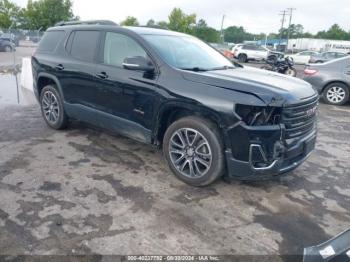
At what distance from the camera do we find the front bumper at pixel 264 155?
343 cm

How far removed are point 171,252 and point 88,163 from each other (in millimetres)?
2171

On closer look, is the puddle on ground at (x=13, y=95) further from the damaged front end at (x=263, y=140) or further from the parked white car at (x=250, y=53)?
the parked white car at (x=250, y=53)

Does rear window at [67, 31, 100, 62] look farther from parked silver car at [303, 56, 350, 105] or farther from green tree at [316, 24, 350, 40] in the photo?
green tree at [316, 24, 350, 40]

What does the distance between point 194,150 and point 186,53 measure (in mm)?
1471

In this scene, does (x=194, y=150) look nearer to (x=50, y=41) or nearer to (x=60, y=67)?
(x=60, y=67)

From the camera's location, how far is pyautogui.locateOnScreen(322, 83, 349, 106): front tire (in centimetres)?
954

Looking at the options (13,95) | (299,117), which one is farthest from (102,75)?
(13,95)

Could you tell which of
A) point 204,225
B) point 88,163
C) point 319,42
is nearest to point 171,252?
point 204,225

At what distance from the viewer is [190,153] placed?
3.96 meters

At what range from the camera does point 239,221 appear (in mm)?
3363

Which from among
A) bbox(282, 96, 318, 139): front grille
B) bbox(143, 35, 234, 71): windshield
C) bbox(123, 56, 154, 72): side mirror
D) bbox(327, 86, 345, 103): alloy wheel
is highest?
bbox(143, 35, 234, 71): windshield

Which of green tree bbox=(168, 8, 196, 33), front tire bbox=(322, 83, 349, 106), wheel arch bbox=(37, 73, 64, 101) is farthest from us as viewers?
green tree bbox=(168, 8, 196, 33)

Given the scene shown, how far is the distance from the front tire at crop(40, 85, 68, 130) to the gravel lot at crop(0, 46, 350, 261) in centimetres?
61

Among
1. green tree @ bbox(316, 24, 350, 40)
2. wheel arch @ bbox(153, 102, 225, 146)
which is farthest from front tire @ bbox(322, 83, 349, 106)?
green tree @ bbox(316, 24, 350, 40)
